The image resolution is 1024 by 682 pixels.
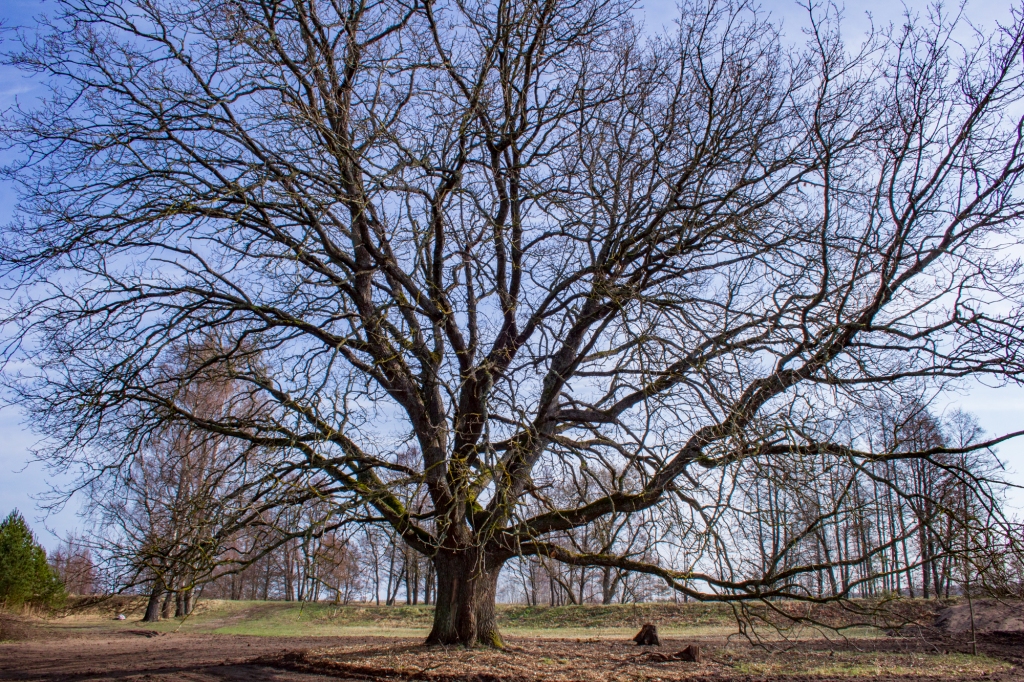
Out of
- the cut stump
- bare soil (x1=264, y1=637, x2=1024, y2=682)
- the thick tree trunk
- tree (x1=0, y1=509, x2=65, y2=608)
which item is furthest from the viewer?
tree (x1=0, y1=509, x2=65, y2=608)

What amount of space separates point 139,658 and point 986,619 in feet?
55.8

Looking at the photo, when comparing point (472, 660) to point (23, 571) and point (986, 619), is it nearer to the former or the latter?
point (986, 619)

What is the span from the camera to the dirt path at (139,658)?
8344 mm

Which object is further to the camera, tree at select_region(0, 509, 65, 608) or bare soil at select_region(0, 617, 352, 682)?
tree at select_region(0, 509, 65, 608)

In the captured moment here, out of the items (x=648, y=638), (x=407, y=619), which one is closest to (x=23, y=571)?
(x=407, y=619)

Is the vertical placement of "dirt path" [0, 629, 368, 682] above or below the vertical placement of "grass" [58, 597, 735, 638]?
above

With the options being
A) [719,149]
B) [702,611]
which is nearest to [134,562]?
[719,149]

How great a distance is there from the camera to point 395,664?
886 cm

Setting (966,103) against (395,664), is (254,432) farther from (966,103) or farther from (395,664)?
(966,103)

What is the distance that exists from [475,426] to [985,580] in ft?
21.7

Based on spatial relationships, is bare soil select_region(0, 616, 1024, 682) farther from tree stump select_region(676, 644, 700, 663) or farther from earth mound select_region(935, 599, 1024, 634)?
earth mound select_region(935, 599, 1024, 634)

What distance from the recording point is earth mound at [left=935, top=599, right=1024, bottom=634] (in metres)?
14.3

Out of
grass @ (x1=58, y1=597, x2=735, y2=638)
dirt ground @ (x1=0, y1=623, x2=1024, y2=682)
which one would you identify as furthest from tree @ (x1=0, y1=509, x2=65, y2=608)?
dirt ground @ (x1=0, y1=623, x2=1024, y2=682)

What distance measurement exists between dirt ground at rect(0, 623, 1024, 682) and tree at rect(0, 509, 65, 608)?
994 cm
